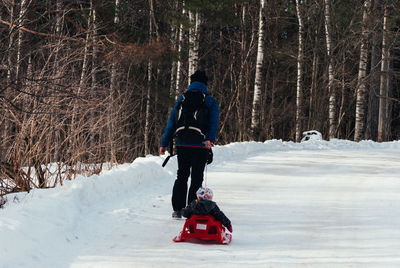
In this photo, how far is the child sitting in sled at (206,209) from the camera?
6.52m

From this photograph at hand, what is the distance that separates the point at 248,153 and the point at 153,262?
41.4ft

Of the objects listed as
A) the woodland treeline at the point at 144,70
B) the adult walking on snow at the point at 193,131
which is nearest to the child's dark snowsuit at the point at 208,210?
the adult walking on snow at the point at 193,131

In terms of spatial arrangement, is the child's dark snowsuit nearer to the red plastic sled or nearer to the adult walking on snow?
the red plastic sled

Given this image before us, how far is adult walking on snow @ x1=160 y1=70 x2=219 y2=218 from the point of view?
25.0ft

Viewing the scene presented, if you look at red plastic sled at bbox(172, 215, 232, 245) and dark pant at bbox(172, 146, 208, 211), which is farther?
dark pant at bbox(172, 146, 208, 211)

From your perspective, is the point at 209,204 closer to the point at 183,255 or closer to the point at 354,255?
the point at 183,255

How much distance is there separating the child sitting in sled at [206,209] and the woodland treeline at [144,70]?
8.29 feet

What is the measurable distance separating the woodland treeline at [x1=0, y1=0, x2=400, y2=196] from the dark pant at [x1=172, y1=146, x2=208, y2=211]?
182 cm

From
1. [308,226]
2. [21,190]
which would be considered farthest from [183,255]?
[21,190]

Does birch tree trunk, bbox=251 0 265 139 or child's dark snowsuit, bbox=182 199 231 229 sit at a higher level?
birch tree trunk, bbox=251 0 265 139

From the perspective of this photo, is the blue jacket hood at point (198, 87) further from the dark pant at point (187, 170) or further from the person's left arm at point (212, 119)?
the dark pant at point (187, 170)

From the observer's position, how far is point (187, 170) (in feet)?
26.0

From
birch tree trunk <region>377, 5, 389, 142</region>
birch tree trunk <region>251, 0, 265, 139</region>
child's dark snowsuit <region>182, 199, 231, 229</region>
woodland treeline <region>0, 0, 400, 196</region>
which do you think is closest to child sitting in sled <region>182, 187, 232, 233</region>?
child's dark snowsuit <region>182, 199, 231, 229</region>

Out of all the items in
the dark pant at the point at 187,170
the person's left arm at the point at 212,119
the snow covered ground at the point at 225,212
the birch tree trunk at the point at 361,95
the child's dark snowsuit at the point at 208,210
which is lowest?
the snow covered ground at the point at 225,212
